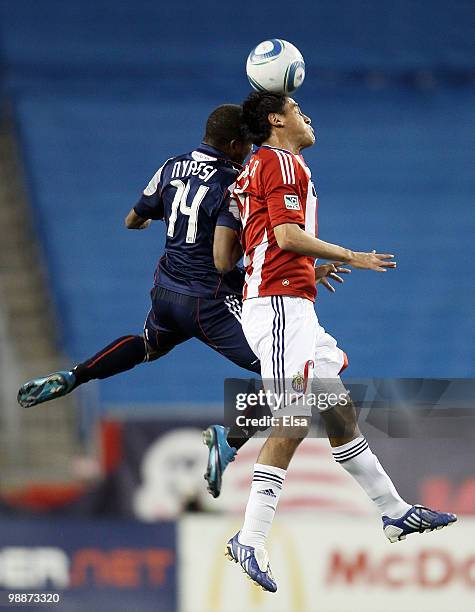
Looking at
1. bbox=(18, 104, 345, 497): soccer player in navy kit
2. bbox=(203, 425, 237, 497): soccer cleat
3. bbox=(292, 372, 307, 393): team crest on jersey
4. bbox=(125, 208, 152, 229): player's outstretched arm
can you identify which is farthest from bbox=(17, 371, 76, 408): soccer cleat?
bbox=(292, 372, 307, 393): team crest on jersey

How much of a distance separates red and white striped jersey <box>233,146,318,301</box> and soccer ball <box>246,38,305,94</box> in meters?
0.34

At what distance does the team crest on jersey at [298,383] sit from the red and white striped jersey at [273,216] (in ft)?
1.35

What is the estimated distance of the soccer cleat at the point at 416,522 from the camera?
250 inches

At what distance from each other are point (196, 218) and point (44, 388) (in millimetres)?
1166

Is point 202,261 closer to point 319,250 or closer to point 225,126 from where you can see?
point 225,126

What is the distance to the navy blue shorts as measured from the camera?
671 centimetres

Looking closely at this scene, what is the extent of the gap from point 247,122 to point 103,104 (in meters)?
10.7

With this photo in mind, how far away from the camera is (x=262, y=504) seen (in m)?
6.25

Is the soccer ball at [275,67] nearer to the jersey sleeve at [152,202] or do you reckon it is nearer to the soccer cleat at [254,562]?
the jersey sleeve at [152,202]

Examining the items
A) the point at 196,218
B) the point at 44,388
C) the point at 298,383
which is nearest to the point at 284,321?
the point at 298,383

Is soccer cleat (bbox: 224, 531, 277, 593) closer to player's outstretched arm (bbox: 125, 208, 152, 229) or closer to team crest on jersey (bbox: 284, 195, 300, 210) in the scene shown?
team crest on jersey (bbox: 284, 195, 300, 210)

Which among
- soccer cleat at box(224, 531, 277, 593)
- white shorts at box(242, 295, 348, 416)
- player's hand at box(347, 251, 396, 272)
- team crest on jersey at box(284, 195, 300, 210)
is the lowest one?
soccer cleat at box(224, 531, 277, 593)

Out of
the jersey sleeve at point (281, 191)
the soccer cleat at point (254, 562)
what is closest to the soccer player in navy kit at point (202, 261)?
the jersey sleeve at point (281, 191)

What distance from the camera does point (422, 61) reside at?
56.2 feet
